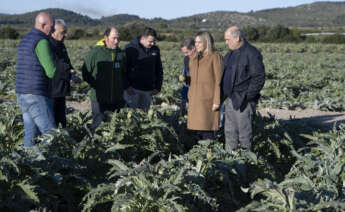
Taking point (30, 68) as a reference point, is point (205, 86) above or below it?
below

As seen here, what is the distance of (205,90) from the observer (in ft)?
15.1

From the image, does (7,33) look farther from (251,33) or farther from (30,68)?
(30,68)

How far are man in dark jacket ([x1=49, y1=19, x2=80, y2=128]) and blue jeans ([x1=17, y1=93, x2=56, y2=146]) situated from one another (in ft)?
0.77

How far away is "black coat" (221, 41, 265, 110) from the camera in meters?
4.25

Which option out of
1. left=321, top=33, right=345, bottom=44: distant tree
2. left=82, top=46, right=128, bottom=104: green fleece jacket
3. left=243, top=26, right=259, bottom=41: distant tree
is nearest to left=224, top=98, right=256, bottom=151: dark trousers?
left=82, top=46, right=128, bottom=104: green fleece jacket

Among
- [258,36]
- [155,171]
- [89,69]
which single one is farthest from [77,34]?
[155,171]

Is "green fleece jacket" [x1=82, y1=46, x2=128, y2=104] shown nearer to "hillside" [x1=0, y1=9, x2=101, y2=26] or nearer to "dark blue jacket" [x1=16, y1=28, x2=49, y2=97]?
"dark blue jacket" [x1=16, y1=28, x2=49, y2=97]

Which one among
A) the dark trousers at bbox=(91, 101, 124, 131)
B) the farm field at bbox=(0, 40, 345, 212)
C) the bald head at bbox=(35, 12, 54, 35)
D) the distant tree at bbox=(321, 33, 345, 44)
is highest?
the distant tree at bbox=(321, 33, 345, 44)

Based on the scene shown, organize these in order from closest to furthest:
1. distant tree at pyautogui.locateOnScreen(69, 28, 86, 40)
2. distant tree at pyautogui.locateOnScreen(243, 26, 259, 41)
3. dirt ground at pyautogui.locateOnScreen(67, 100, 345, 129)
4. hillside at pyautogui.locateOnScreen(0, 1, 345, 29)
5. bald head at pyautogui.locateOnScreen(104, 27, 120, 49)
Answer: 1. bald head at pyautogui.locateOnScreen(104, 27, 120, 49)
2. dirt ground at pyautogui.locateOnScreen(67, 100, 345, 129)
3. distant tree at pyautogui.locateOnScreen(243, 26, 259, 41)
4. distant tree at pyautogui.locateOnScreen(69, 28, 86, 40)
5. hillside at pyautogui.locateOnScreen(0, 1, 345, 29)

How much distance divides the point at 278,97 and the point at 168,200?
8.71 m

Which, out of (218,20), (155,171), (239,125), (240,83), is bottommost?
(155,171)

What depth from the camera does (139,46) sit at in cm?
560

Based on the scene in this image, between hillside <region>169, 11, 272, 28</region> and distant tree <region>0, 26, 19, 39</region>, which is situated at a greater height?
hillside <region>169, 11, 272, 28</region>

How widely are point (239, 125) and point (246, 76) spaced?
57 cm
